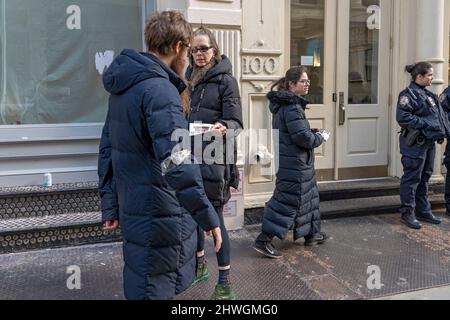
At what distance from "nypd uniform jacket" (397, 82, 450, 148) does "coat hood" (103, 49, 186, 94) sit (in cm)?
350

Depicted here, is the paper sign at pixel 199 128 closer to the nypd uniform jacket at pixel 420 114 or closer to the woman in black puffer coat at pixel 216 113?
the woman in black puffer coat at pixel 216 113

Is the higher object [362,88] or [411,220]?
[362,88]

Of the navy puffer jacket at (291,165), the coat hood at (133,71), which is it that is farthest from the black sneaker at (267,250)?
the coat hood at (133,71)

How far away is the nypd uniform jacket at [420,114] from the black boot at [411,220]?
0.87 meters

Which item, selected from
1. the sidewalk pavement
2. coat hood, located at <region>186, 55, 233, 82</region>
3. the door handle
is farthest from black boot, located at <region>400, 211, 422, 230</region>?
coat hood, located at <region>186, 55, 233, 82</region>

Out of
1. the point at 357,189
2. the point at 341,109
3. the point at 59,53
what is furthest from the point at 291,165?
the point at 59,53

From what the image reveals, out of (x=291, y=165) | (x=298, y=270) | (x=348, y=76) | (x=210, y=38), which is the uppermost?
(x=210, y=38)

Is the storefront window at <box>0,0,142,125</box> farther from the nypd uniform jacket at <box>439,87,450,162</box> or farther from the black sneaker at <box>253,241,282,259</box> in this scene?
the nypd uniform jacket at <box>439,87,450,162</box>

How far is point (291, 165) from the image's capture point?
436 centimetres

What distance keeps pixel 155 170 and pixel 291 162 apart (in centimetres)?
226

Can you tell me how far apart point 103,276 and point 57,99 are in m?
2.05

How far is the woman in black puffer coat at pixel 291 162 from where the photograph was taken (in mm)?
4281

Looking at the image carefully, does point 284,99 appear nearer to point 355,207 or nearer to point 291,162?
point 291,162

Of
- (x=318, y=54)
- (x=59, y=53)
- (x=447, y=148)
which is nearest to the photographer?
(x=59, y=53)
